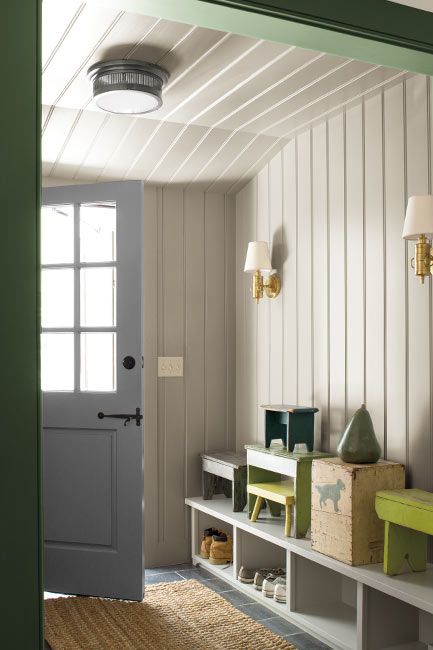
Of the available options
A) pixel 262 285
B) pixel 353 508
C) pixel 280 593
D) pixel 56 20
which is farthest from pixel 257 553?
pixel 56 20

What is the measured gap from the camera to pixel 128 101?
3.03m

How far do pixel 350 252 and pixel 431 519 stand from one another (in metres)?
1.33

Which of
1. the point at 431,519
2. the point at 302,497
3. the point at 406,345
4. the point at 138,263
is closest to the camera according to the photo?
the point at 431,519

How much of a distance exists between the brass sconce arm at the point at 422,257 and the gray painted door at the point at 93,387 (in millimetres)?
1437

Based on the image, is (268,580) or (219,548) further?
(219,548)

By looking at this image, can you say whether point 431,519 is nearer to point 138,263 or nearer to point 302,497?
point 302,497

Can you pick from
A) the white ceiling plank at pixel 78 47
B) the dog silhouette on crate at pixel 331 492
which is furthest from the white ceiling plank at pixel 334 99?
the dog silhouette on crate at pixel 331 492

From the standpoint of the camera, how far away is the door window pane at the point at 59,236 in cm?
380

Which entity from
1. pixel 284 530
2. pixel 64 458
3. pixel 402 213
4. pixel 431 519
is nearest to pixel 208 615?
pixel 284 530

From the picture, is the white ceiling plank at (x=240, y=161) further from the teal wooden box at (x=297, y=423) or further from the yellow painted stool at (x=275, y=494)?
the yellow painted stool at (x=275, y=494)

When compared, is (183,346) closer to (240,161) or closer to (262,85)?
(240,161)

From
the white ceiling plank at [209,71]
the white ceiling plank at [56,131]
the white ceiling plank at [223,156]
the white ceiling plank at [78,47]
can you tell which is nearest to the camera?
the white ceiling plank at [78,47]

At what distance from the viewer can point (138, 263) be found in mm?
3701

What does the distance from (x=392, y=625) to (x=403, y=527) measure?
429 millimetres
